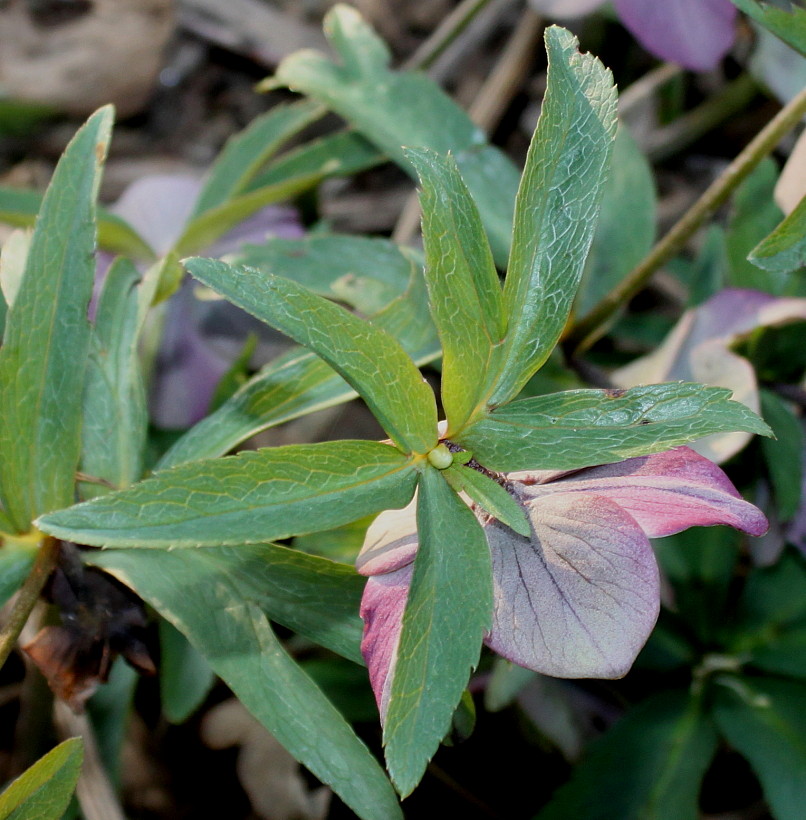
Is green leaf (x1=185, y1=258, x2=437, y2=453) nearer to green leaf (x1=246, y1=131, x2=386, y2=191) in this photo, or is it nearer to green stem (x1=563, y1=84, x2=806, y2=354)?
green stem (x1=563, y1=84, x2=806, y2=354)

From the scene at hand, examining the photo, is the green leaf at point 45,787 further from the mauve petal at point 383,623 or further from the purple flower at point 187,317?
the purple flower at point 187,317

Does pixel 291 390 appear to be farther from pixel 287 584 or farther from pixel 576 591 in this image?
pixel 576 591

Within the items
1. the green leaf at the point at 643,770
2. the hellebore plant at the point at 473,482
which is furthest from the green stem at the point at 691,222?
the green leaf at the point at 643,770

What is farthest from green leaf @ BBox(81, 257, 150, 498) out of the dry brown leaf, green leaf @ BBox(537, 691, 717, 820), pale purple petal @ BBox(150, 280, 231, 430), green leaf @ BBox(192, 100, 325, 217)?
the dry brown leaf

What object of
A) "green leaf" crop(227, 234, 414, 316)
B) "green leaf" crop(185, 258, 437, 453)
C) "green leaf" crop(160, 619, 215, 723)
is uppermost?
"green leaf" crop(185, 258, 437, 453)

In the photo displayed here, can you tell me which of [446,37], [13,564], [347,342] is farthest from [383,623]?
[446,37]

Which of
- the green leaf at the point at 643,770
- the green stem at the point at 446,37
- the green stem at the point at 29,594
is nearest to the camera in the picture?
the green stem at the point at 29,594
